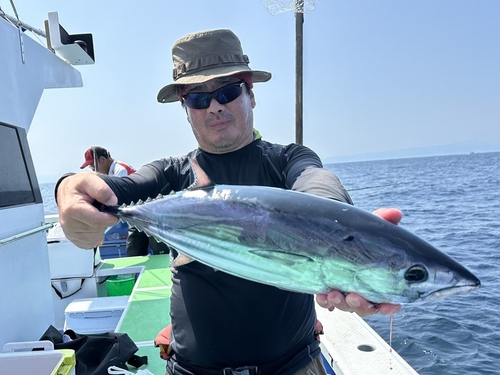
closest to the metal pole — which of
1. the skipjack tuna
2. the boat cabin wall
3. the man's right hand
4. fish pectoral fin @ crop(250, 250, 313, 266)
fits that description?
the boat cabin wall

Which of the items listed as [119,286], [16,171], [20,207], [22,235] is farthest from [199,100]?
[119,286]

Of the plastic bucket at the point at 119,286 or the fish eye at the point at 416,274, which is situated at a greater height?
the fish eye at the point at 416,274

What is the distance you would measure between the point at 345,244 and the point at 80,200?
44.5 inches

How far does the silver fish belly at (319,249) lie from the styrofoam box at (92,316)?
4112 millimetres

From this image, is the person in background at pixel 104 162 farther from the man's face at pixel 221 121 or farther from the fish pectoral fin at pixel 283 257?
the fish pectoral fin at pixel 283 257

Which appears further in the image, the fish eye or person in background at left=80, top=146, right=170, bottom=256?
person in background at left=80, top=146, right=170, bottom=256

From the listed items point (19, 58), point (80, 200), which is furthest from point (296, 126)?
point (80, 200)

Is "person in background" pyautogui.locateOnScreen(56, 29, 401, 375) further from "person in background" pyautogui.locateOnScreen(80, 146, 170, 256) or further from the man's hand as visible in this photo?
"person in background" pyautogui.locateOnScreen(80, 146, 170, 256)

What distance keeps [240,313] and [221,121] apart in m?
1.06

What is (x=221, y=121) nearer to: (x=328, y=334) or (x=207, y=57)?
(x=207, y=57)

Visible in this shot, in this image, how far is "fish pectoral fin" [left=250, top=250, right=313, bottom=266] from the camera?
3.92 feet

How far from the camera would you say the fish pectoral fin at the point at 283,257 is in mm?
1194

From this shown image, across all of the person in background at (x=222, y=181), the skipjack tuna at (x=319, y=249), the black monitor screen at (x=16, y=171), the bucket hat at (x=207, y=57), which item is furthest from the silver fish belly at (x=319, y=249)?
the black monitor screen at (x=16, y=171)

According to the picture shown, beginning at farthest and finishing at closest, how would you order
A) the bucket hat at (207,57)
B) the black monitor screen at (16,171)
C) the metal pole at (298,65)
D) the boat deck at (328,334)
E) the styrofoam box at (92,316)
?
the metal pole at (298,65) → the styrofoam box at (92,316) → the black monitor screen at (16,171) → the boat deck at (328,334) → the bucket hat at (207,57)
